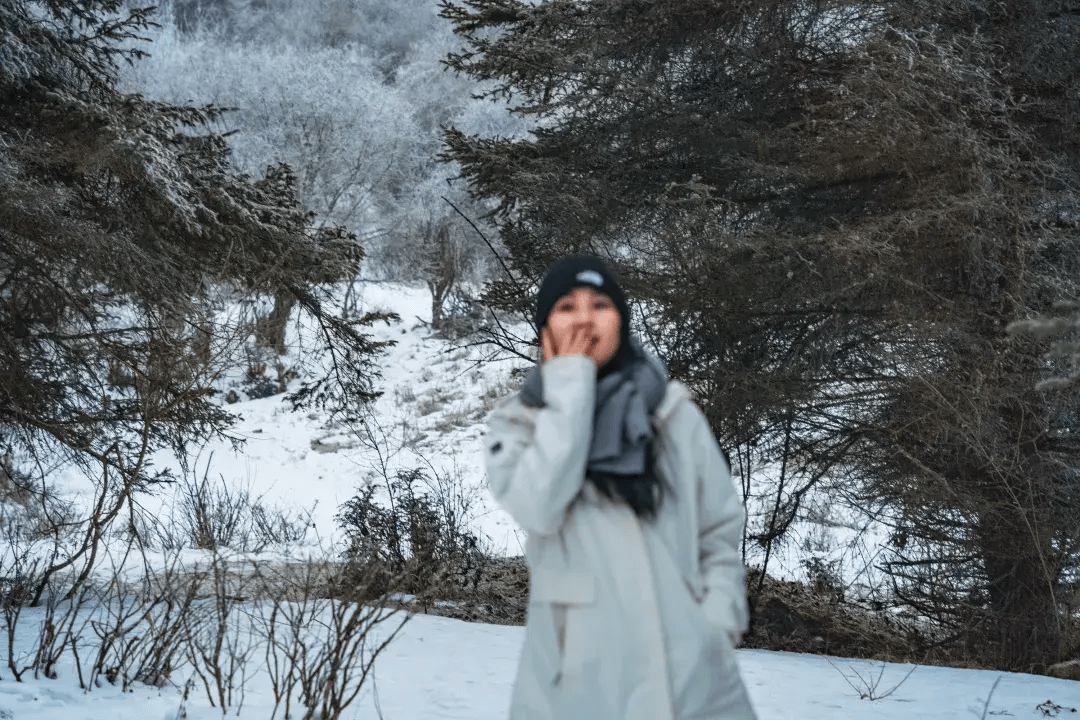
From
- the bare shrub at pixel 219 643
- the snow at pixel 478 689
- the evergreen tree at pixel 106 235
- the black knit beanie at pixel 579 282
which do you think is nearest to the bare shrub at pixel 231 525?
the snow at pixel 478 689

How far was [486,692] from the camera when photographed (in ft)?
15.2

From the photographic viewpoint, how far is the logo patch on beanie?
205 cm

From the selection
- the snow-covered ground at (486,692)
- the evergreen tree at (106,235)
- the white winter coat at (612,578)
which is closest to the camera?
the white winter coat at (612,578)

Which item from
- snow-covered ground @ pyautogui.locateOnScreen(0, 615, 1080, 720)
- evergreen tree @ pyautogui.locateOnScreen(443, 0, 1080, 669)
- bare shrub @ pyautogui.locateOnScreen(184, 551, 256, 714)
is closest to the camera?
bare shrub @ pyautogui.locateOnScreen(184, 551, 256, 714)

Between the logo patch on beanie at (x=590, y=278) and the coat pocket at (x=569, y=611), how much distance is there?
2.07 ft

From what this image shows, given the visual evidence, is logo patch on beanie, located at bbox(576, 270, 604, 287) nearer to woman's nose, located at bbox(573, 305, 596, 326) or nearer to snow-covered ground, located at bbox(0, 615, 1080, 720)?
woman's nose, located at bbox(573, 305, 596, 326)

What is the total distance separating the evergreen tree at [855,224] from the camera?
5340mm

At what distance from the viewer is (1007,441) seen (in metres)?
5.57

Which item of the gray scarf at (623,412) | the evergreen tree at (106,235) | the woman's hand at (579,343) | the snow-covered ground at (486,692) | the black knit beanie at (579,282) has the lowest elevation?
the snow-covered ground at (486,692)

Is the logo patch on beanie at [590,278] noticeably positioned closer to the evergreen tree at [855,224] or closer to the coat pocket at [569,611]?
the coat pocket at [569,611]

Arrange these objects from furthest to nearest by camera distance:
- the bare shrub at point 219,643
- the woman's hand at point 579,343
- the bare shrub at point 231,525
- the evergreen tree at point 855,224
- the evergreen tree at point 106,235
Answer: the bare shrub at point 231,525, the evergreen tree at point 855,224, the evergreen tree at point 106,235, the bare shrub at point 219,643, the woman's hand at point 579,343

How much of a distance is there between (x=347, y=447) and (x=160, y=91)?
19.9 m

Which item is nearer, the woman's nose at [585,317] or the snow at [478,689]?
the woman's nose at [585,317]

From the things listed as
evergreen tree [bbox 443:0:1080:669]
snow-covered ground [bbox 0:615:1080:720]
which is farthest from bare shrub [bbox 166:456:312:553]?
evergreen tree [bbox 443:0:1080:669]
